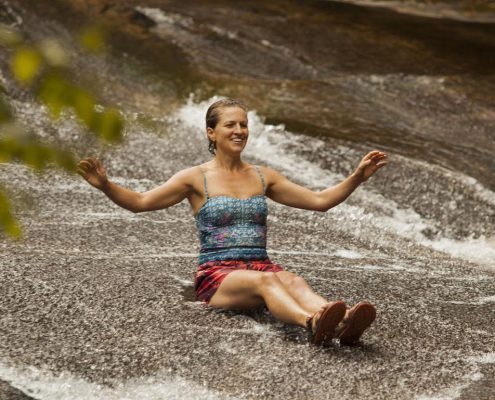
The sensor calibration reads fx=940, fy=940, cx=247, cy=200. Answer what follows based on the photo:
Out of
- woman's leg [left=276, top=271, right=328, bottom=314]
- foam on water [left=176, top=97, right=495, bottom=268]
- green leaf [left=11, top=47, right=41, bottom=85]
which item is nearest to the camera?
green leaf [left=11, top=47, right=41, bottom=85]

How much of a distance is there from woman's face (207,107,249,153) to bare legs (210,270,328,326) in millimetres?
769

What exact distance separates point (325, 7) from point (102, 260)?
1111cm

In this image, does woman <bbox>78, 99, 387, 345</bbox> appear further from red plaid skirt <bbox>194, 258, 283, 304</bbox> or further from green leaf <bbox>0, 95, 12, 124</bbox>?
green leaf <bbox>0, 95, 12, 124</bbox>

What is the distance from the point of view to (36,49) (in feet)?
5.59

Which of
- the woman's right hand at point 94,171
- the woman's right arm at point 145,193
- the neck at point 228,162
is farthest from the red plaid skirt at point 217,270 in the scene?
the woman's right hand at point 94,171

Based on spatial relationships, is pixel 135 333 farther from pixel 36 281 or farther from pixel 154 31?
pixel 154 31

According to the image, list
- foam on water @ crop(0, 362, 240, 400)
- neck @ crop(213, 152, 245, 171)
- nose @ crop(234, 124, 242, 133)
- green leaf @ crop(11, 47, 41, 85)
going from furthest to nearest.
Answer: neck @ crop(213, 152, 245, 171) < nose @ crop(234, 124, 242, 133) < foam on water @ crop(0, 362, 240, 400) < green leaf @ crop(11, 47, 41, 85)

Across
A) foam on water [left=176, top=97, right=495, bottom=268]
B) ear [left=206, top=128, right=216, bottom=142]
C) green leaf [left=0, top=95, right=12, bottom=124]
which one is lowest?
foam on water [left=176, top=97, right=495, bottom=268]

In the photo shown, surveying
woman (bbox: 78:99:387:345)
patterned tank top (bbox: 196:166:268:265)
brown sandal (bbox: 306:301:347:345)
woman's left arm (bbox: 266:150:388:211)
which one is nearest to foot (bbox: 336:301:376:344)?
brown sandal (bbox: 306:301:347:345)

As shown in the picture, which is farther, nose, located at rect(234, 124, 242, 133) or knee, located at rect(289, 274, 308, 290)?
nose, located at rect(234, 124, 242, 133)

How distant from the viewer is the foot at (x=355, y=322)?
185 inches

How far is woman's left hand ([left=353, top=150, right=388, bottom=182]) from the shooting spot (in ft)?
18.0

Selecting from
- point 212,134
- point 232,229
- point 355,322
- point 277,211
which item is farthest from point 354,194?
point 355,322

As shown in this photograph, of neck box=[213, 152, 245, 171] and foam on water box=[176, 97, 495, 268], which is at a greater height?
neck box=[213, 152, 245, 171]
